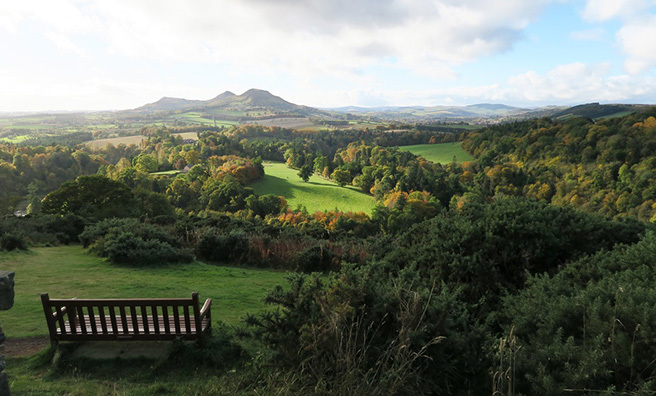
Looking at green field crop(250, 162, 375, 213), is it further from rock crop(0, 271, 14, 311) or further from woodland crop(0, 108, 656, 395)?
rock crop(0, 271, 14, 311)

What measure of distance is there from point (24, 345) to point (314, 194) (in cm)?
5926

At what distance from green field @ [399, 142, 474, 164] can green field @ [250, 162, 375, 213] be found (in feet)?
111

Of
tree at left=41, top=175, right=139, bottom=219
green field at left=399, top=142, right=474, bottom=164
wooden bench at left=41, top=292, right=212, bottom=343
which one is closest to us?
wooden bench at left=41, top=292, right=212, bottom=343

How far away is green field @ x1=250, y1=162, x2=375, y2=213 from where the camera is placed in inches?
2365

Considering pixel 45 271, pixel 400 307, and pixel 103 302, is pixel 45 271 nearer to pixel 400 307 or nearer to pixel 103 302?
pixel 103 302

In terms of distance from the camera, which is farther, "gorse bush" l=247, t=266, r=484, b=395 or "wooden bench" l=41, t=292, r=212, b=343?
"wooden bench" l=41, t=292, r=212, b=343

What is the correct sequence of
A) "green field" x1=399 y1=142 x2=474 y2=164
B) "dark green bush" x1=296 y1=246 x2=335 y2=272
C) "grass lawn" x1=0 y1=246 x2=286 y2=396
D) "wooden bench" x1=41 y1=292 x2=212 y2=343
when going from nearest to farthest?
"grass lawn" x1=0 y1=246 x2=286 y2=396 < "wooden bench" x1=41 y1=292 x2=212 y2=343 < "dark green bush" x1=296 y1=246 x2=335 y2=272 < "green field" x1=399 y1=142 x2=474 y2=164

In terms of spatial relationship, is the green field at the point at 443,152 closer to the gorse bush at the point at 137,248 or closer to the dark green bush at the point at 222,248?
the dark green bush at the point at 222,248

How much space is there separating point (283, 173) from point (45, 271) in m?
72.6

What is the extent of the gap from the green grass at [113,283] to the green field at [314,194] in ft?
151

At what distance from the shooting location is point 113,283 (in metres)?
8.81

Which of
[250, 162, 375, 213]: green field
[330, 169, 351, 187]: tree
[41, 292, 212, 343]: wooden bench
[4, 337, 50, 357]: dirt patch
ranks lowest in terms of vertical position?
[250, 162, 375, 213]: green field

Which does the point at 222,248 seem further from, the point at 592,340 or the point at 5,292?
the point at 592,340

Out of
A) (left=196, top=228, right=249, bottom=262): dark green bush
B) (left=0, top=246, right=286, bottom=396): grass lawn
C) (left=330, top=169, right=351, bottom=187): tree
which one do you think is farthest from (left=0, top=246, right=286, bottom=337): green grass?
(left=330, top=169, right=351, bottom=187): tree
